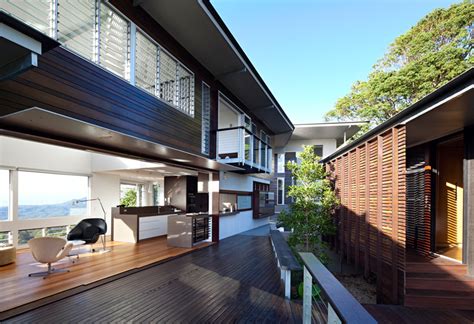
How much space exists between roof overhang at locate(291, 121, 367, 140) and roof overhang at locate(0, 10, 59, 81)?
12.4 meters

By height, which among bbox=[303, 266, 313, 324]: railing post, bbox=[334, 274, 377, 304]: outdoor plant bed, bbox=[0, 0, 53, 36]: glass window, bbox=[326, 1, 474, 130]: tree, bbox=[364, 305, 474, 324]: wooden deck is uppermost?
bbox=[326, 1, 474, 130]: tree

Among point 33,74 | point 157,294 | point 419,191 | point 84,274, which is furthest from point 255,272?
point 33,74

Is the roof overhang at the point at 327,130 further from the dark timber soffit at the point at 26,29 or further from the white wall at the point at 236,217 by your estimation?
the dark timber soffit at the point at 26,29

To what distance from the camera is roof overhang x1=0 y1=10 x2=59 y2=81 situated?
1.87 m

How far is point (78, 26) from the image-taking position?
383cm

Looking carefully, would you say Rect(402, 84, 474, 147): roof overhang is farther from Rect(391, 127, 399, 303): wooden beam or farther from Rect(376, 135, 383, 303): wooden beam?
Rect(376, 135, 383, 303): wooden beam

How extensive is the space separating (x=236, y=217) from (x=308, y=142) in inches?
303

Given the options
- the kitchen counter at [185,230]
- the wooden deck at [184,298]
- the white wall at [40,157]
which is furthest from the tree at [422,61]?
the white wall at [40,157]

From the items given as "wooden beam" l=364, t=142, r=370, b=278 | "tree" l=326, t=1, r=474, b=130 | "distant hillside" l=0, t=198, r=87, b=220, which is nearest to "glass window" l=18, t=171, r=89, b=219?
"distant hillside" l=0, t=198, r=87, b=220

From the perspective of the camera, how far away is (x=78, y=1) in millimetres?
3887

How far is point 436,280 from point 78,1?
7.36 m

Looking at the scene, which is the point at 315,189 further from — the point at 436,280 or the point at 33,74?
the point at 33,74

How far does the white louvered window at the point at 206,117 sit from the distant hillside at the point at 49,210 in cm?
609

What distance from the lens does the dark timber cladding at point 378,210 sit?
394 centimetres
